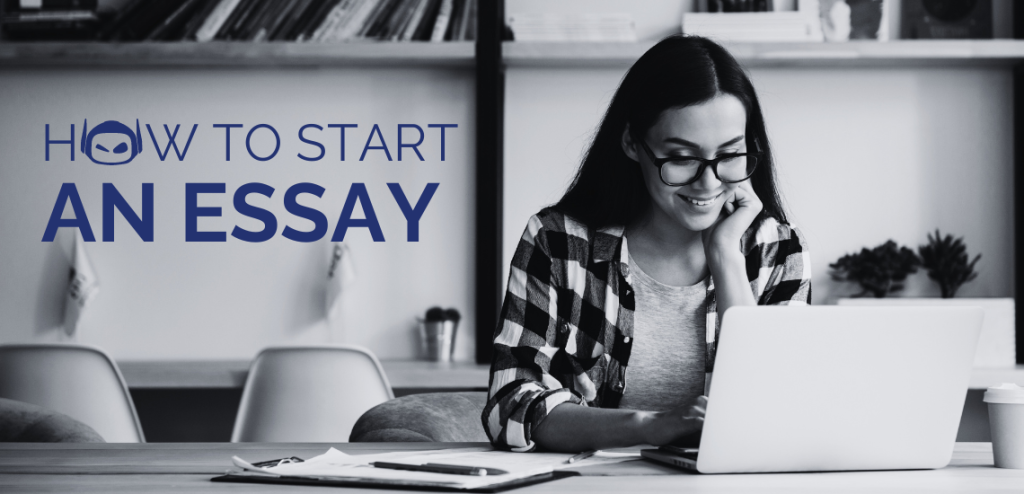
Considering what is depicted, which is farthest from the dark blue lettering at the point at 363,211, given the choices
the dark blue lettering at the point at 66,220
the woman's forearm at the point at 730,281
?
the woman's forearm at the point at 730,281

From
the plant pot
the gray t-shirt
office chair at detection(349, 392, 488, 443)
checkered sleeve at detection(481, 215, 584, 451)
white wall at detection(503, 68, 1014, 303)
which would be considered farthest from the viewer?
white wall at detection(503, 68, 1014, 303)

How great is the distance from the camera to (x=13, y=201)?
324 centimetres

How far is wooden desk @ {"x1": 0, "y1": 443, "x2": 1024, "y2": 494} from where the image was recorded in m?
0.91

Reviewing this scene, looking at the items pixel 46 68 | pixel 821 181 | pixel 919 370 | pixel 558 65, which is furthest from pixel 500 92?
pixel 919 370

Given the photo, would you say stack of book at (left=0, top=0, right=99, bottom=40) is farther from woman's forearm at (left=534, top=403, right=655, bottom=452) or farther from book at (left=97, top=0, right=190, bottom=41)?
woman's forearm at (left=534, top=403, right=655, bottom=452)

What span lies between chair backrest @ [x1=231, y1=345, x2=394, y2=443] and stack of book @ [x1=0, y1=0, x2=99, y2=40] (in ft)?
4.74

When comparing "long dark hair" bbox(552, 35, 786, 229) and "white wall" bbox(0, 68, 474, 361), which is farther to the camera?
"white wall" bbox(0, 68, 474, 361)

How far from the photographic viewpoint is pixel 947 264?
9.91ft

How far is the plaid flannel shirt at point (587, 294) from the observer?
1.43 meters

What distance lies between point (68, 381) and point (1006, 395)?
7.20ft

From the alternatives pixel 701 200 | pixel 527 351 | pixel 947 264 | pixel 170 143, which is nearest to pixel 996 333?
pixel 947 264

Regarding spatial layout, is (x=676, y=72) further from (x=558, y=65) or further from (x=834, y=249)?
(x=834, y=249)

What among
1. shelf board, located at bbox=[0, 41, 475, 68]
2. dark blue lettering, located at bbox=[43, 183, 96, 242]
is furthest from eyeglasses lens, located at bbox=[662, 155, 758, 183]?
dark blue lettering, located at bbox=[43, 183, 96, 242]

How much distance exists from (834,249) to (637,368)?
192 centimetres
